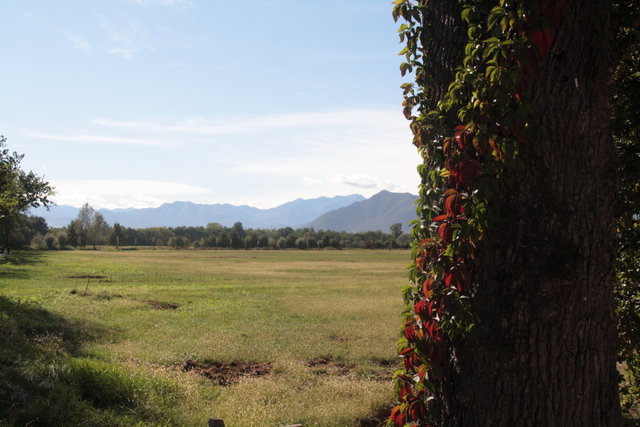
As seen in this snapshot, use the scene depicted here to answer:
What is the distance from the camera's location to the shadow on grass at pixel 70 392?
640 centimetres

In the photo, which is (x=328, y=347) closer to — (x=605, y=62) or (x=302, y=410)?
(x=302, y=410)

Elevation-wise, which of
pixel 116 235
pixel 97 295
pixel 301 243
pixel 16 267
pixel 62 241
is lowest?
pixel 16 267

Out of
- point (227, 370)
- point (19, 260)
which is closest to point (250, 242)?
point (19, 260)

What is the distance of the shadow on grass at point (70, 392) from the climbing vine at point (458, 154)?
485cm

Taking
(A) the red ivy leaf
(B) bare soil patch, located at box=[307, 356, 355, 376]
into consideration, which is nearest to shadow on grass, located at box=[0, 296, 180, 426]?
(B) bare soil patch, located at box=[307, 356, 355, 376]

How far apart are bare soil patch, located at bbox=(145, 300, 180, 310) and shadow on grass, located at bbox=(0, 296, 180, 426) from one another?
45.1 ft

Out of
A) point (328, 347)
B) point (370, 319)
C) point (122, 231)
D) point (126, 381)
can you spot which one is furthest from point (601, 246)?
point (122, 231)

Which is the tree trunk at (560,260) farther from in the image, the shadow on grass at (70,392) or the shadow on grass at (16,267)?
the shadow on grass at (16,267)

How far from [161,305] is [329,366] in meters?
16.1

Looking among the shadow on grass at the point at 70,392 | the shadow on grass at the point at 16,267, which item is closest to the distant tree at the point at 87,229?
the shadow on grass at the point at 16,267

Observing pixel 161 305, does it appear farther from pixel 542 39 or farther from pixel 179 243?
pixel 179 243

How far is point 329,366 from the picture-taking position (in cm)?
1342

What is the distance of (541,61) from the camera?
13.0 ft

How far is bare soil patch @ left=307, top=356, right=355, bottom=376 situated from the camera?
42.0ft
